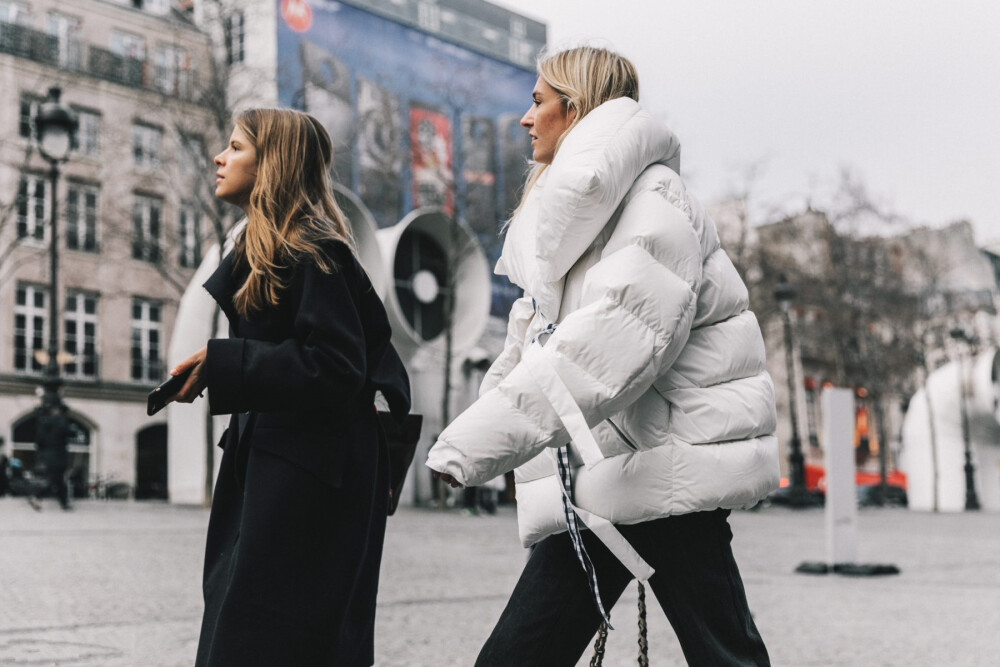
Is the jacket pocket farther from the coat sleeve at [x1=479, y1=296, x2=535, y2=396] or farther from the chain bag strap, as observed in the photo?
the chain bag strap

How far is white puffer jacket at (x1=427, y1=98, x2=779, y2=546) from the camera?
94.5 inches

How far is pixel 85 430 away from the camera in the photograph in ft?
128

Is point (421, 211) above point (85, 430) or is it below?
above

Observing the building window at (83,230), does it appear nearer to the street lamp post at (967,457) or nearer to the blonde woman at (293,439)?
the street lamp post at (967,457)

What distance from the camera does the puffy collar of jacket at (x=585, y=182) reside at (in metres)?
2.54

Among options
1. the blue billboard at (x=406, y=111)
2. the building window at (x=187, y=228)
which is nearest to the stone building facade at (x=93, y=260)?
the building window at (x=187, y=228)

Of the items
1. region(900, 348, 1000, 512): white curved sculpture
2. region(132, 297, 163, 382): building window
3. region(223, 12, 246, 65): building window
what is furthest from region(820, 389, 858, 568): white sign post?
region(132, 297, 163, 382): building window

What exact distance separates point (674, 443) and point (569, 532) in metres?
0.35

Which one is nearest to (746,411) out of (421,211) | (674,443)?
(674,443)

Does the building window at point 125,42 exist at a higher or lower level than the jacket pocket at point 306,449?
higher

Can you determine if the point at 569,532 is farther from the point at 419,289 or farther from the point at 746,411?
the point at 419,289

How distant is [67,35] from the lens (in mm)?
39250

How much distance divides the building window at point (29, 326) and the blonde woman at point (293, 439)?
37.1m

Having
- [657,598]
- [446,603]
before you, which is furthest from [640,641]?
[446,603]
